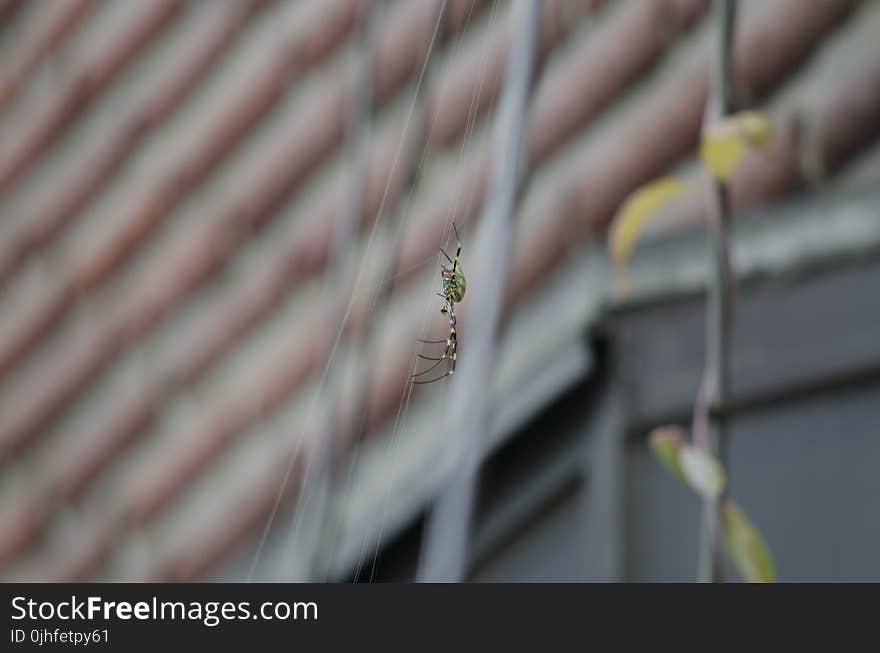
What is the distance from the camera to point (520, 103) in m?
0.27

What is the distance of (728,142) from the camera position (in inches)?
Result: 16.6

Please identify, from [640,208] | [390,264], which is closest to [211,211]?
[640,208]

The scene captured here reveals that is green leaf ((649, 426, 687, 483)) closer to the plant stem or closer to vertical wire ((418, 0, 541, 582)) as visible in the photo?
the plant stem

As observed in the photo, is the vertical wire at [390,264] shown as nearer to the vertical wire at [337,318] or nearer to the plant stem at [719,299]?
the vertical wire at [337,318]

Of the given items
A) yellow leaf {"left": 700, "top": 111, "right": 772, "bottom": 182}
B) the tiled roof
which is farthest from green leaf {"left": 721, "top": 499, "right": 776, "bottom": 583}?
the tiled roof

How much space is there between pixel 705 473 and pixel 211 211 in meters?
1.11

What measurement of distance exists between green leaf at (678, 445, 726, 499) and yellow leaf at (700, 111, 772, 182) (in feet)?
0.35

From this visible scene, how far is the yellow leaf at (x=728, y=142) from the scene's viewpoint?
0.42 metres

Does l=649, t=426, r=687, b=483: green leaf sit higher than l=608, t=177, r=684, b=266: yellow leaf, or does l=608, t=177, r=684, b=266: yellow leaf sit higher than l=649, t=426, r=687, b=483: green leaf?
l=608, t=177, r=684, b=266: yellow leaf

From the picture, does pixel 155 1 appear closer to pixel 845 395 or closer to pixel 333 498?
pixel 845 395

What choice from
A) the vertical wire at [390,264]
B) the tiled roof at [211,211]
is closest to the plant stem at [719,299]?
the vertical wire at [390,264]

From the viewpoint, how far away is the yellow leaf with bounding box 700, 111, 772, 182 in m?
0.42

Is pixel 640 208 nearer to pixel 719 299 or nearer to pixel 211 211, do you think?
pixel 719 299
